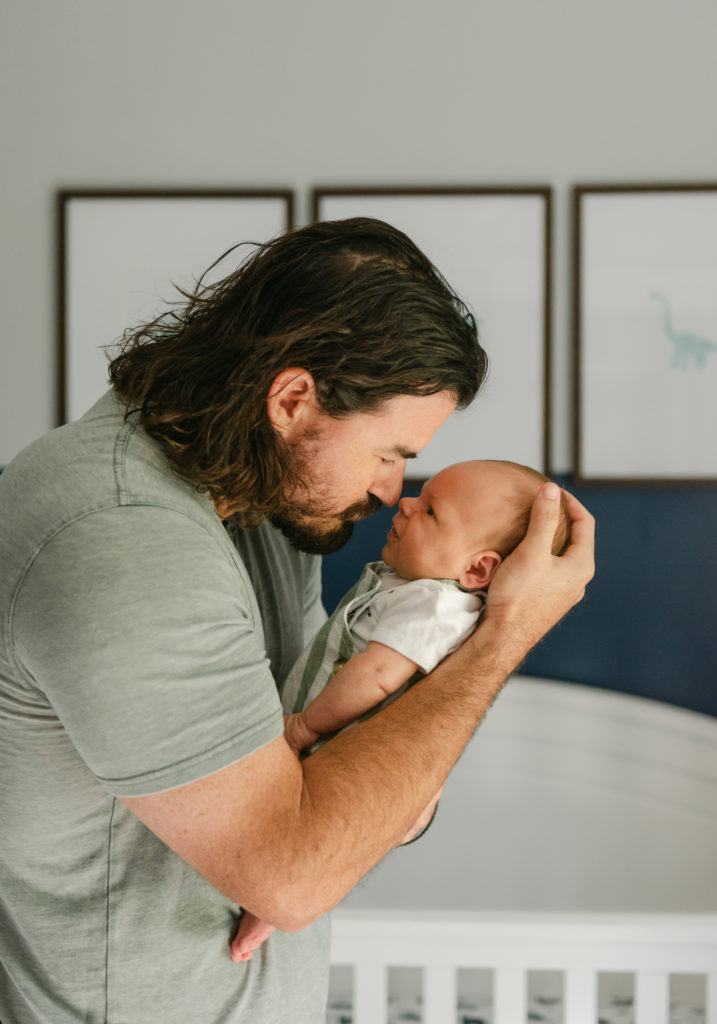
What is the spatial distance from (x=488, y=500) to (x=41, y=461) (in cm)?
58

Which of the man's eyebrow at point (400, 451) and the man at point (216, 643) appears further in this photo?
the man's eyebrow at point (400, 451)

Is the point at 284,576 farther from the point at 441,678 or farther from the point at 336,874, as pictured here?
the point at 336,874

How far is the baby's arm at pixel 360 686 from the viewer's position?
3.41 ft

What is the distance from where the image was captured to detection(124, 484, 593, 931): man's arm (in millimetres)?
696

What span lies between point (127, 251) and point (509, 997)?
5.91ft

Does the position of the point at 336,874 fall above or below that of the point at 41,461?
below

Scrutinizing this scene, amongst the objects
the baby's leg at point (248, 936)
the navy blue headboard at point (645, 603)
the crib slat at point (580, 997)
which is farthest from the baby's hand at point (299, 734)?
the navy blue headboard at point (645, 603)

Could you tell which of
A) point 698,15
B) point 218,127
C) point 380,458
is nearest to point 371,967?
point 380,458

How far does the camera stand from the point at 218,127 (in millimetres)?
2211

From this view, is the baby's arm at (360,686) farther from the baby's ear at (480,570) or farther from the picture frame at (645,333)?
the picture frame at (645,333)

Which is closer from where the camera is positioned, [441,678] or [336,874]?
[336,874]

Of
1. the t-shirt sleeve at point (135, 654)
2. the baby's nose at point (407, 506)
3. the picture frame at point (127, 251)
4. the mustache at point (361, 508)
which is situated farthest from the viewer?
the picture frame at point (127, 251)

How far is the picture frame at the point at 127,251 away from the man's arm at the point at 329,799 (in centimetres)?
152

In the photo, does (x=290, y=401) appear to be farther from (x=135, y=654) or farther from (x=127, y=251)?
(x=127, y=251)
